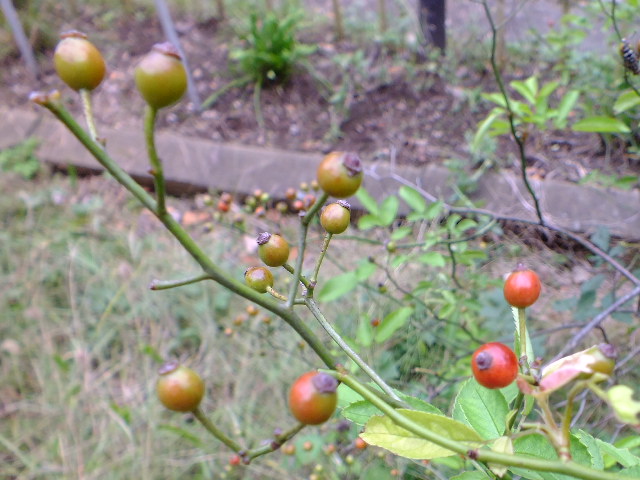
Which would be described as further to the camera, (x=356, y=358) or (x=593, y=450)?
(x=593, y=450)

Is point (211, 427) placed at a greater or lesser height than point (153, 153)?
lesser

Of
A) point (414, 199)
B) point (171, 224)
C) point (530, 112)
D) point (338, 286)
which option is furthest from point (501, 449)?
point (530, 112)

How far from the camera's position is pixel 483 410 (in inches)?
29.8

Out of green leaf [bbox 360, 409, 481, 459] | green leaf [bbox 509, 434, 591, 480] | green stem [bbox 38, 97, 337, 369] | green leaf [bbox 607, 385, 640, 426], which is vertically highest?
green stem [bbox 38, 97, 337, 369]

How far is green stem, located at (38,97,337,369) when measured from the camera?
0.43 m

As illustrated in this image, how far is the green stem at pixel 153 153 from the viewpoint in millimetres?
439

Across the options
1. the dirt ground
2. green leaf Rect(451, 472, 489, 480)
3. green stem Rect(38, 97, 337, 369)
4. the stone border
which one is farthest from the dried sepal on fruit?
the dirt ground

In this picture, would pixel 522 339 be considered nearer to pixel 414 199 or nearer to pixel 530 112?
pixel 414 199

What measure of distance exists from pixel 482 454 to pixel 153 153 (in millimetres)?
400

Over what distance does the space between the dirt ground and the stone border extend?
164mm

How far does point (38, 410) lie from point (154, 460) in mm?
641

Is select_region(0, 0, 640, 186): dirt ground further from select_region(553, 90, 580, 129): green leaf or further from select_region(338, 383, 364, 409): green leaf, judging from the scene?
select_region(338, 383, 364, 409): green leaf

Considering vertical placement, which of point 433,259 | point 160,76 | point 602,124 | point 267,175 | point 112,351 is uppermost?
point 160,76

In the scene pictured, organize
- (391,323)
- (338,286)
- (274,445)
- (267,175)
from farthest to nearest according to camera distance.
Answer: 1. (267,175)
2. (338,286)
3. (391,323)
4. (274,445)
